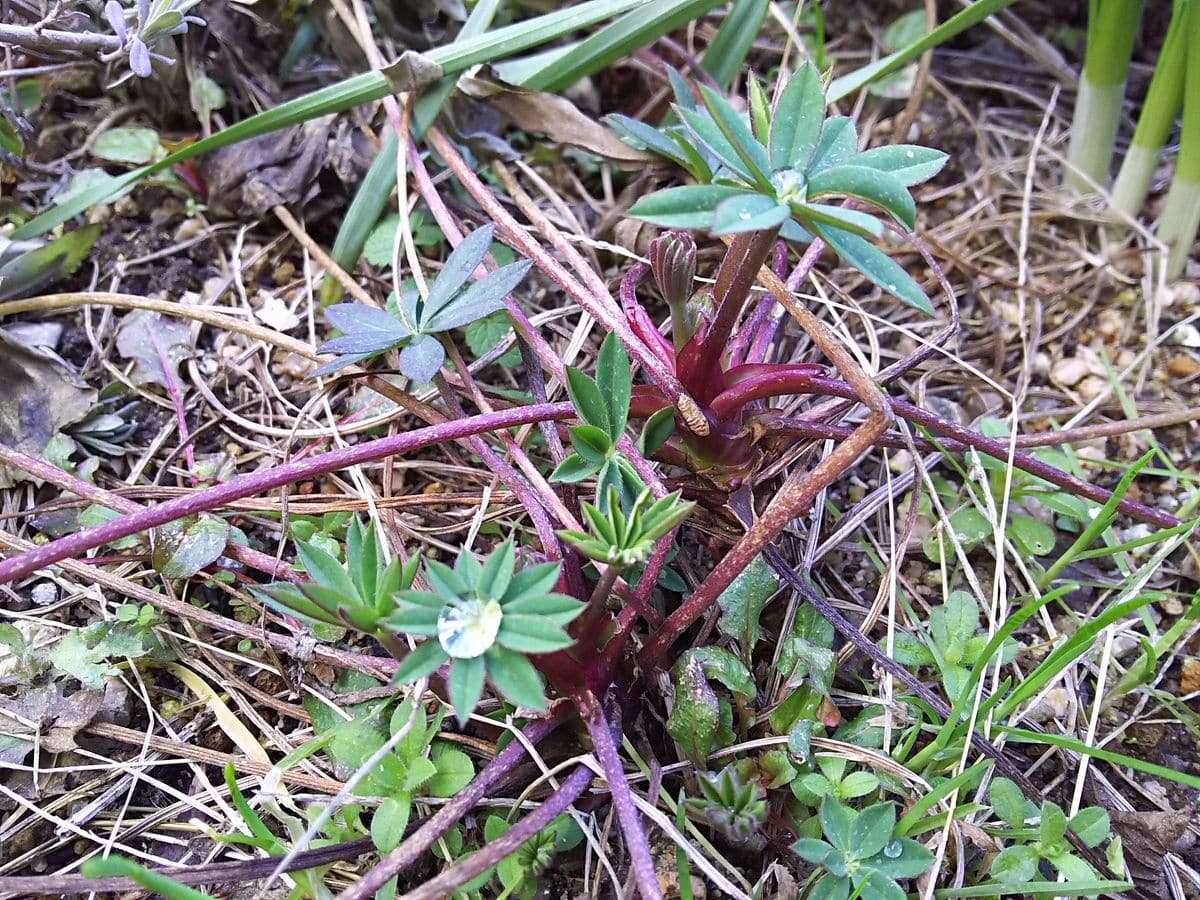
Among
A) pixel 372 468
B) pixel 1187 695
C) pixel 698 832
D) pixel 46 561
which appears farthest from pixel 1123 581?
pixel 46 561

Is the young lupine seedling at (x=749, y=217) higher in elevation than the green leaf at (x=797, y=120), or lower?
lower

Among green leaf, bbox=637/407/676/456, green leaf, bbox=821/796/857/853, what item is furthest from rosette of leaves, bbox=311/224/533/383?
green leaf, bbox=821/796/857/853

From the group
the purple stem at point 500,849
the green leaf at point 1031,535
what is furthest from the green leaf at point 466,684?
the green leaf at point 1031,535

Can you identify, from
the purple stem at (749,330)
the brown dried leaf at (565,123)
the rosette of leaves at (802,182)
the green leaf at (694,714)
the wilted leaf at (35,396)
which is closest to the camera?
the rosette of leaves at (802,182)

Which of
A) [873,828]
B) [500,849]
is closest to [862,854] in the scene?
[873,828]

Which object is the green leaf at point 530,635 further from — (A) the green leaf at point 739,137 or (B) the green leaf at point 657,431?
(A) the green leaf at point 739,137

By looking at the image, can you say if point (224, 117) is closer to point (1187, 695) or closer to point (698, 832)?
point (698, 832)

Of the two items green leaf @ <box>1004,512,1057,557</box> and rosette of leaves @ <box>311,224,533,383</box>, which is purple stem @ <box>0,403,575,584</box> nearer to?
rosette of leaves @ <box>311,224,533,383</box>

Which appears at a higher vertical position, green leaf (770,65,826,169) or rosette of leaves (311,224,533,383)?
green leaf (770,65,826,169)
